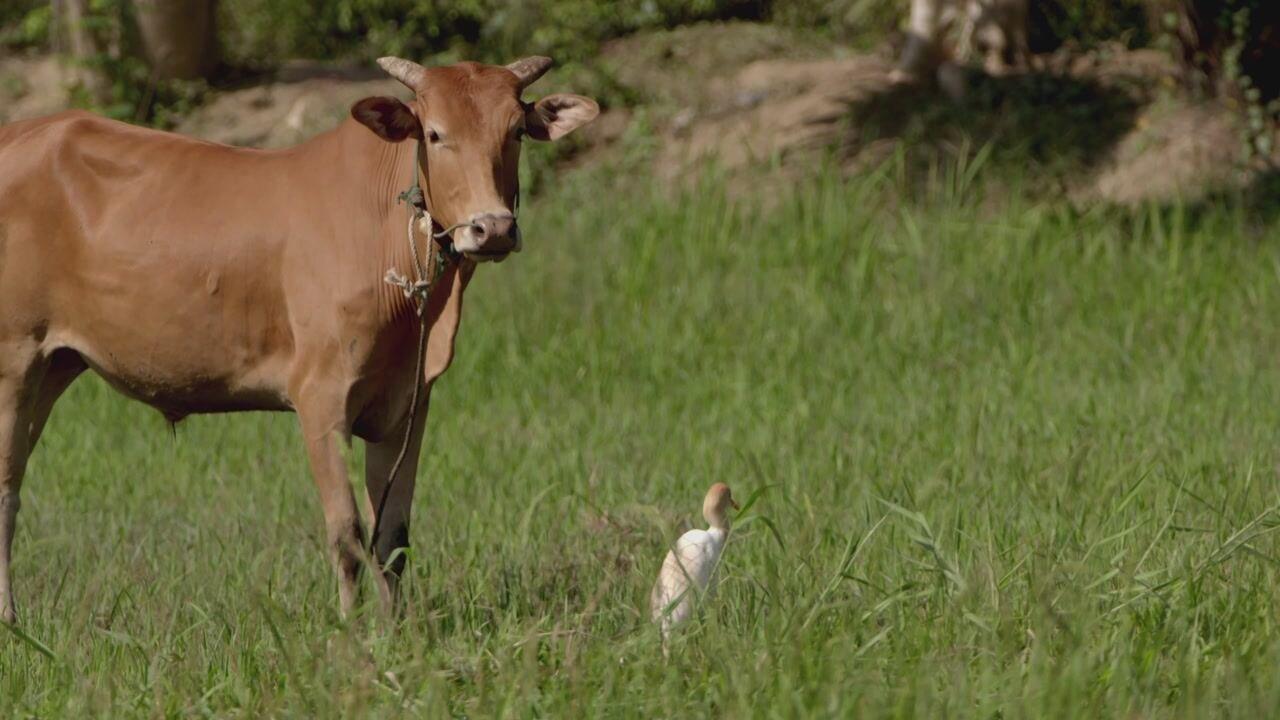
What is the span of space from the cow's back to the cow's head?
54cm

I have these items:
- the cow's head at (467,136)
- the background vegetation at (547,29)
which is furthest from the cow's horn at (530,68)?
the background vegetation at (547,29)

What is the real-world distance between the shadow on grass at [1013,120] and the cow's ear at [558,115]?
19.4 feet

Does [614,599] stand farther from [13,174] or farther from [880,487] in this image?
[13,174]

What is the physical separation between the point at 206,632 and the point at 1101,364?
5198 millimetres

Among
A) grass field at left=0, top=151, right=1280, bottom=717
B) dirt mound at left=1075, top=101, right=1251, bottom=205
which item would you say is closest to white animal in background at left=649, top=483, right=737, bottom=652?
grass field at left=0, top=151, right=1280, bottom=717

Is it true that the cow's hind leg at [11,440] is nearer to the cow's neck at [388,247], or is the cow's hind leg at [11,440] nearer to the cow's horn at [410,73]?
the cow's neck at [388,247]

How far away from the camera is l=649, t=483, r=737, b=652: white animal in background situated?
475cm

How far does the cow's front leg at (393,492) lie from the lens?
5605mm

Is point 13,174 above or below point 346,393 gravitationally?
above

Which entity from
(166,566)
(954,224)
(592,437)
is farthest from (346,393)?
(954,224)

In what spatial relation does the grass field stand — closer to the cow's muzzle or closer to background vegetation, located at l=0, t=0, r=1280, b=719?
background vegetation, located at l=0, t=0, r=1280, b=719

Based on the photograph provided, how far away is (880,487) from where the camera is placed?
679cm

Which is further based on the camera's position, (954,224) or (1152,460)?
(954,224)

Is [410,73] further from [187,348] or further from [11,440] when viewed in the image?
[11,440]
